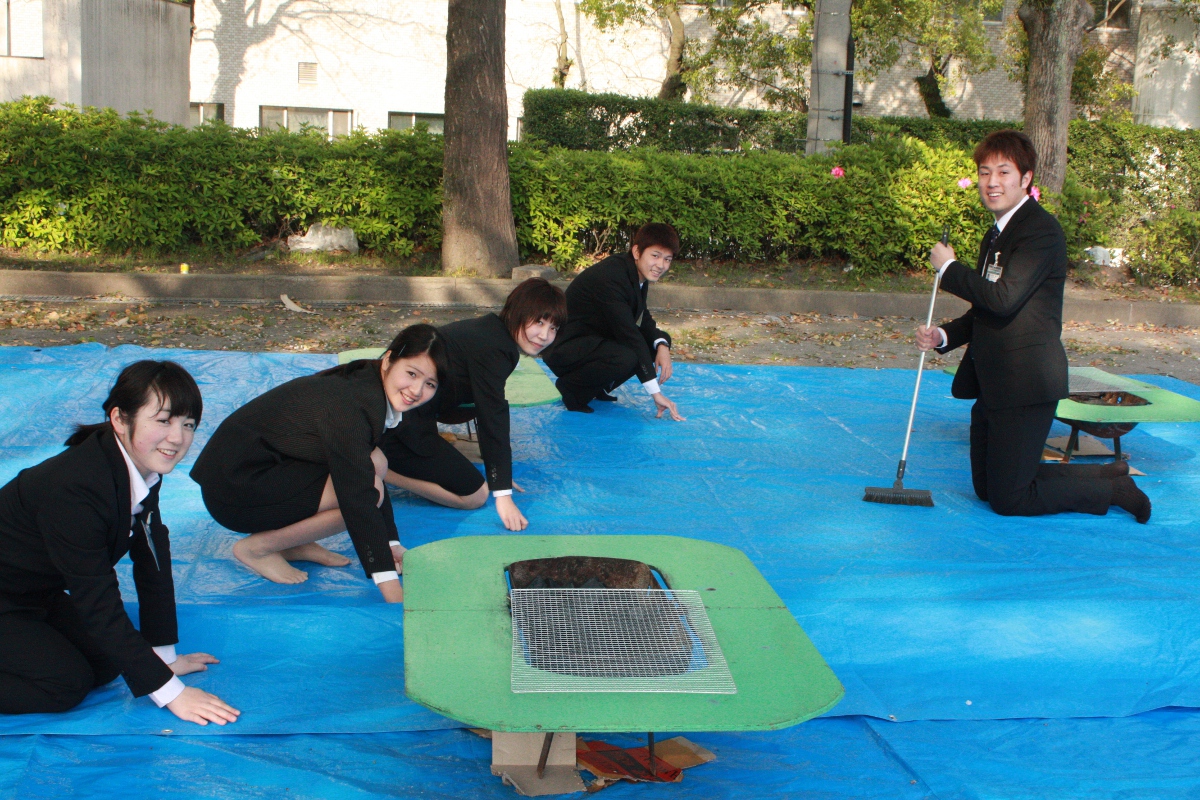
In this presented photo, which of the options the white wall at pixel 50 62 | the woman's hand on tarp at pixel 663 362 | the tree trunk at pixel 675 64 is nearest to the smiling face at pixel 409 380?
the woman's hand on tarp at pixel 663 362

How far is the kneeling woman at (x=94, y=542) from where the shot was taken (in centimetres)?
237

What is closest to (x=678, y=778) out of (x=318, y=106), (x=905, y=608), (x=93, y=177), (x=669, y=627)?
(x=669, y=627)

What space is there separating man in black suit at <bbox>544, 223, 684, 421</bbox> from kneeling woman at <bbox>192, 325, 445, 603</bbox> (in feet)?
7.44

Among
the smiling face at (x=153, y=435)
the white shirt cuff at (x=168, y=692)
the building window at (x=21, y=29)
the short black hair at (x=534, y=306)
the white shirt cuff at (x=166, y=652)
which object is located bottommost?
the white shirt cuff at (x=168, y=692)

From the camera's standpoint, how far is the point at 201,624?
297 cm

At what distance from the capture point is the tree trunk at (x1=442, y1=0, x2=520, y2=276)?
372 inches

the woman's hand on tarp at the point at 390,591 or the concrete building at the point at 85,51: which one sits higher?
the concrete building at the point at 85,51

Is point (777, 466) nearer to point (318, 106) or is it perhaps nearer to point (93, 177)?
point (93, 177)

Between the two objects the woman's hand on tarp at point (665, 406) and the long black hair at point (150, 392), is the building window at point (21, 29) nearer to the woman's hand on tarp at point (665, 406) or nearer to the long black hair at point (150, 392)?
the woman's hand on tarp at point (665, 406)

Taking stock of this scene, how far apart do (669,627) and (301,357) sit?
4.43m

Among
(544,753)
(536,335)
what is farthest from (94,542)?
(536,335)

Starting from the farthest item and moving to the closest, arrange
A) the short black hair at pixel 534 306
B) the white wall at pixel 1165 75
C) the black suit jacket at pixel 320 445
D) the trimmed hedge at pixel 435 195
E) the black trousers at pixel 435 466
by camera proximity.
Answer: the white wall at pixel 1165 75
the trimmed hedge at pixel 435 195
the black trousers at pixel 435 466
the short black hair at pixel 534 306
the black suit jacket at pixel 320 445

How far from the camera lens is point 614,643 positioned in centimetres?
246

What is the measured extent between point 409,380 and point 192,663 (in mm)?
996
